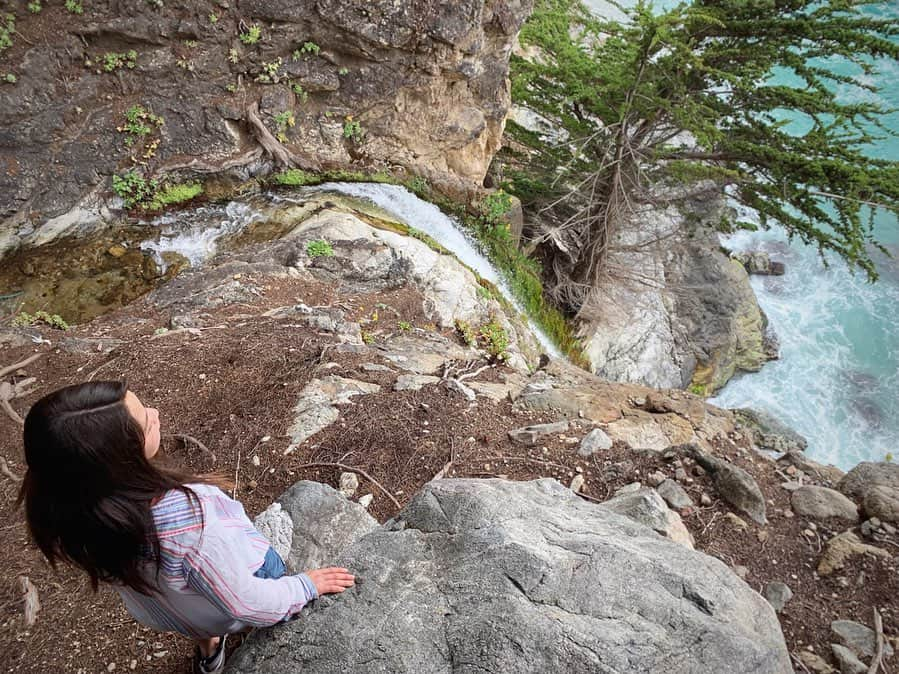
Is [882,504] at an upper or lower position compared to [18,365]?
upper

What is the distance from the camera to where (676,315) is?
521 inches

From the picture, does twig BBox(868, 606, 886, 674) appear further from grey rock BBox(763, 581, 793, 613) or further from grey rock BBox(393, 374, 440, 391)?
grey rock BBox(393, 374, 440, 391)

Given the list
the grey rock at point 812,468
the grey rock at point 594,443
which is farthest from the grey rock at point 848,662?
the grey rock at point 812,468

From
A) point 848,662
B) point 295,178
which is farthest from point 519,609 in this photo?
point 295,178

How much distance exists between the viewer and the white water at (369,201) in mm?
8352

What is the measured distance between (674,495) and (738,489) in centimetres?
47

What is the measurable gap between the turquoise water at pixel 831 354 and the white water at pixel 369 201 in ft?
22.7

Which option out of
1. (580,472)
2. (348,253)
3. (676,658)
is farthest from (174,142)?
(676,658)

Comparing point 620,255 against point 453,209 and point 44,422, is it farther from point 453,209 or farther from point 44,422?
point 44,422

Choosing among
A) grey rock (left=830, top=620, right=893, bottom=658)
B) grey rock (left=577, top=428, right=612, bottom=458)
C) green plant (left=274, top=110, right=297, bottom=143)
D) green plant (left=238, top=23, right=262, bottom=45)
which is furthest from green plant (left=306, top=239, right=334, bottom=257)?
grey rock (left=830, top=620, right=893, bottom=658)

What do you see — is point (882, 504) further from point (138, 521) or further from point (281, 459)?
point (138, 521)

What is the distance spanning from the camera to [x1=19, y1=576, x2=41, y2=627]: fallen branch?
294cm

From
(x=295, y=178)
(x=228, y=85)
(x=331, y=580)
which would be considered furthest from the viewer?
(x=295, y=178)

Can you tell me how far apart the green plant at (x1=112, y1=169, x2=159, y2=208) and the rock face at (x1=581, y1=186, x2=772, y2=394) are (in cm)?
904
